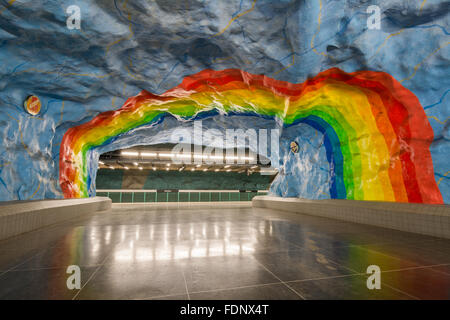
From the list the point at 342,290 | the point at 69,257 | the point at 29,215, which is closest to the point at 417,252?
the point at 342,290

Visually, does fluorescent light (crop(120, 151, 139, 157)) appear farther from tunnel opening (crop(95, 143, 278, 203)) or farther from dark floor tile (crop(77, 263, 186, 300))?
dark floor tile (crop(77, 263, 186, 300))

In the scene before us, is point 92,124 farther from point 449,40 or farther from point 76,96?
point 449,40

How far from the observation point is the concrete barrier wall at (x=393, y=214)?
433cm

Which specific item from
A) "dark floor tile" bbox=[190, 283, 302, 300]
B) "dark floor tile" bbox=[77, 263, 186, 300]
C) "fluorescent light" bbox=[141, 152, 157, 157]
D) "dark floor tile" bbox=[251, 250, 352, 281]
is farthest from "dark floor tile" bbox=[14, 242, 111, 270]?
"fluorescent light" bbox=[141, 152, 157, 157]

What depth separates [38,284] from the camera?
2.10 m

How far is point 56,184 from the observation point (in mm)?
7875

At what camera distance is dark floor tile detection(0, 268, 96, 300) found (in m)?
→ 1.88

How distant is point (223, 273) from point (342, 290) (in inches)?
42.9

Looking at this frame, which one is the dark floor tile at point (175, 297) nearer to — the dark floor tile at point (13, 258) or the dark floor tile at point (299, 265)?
the dark floor tile at point (299, 265)

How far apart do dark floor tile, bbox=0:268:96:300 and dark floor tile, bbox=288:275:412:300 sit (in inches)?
76.3

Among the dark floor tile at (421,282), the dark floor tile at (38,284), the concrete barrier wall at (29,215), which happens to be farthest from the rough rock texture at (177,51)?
the dark floor tile at (38,284)

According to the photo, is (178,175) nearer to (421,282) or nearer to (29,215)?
(29,215)
